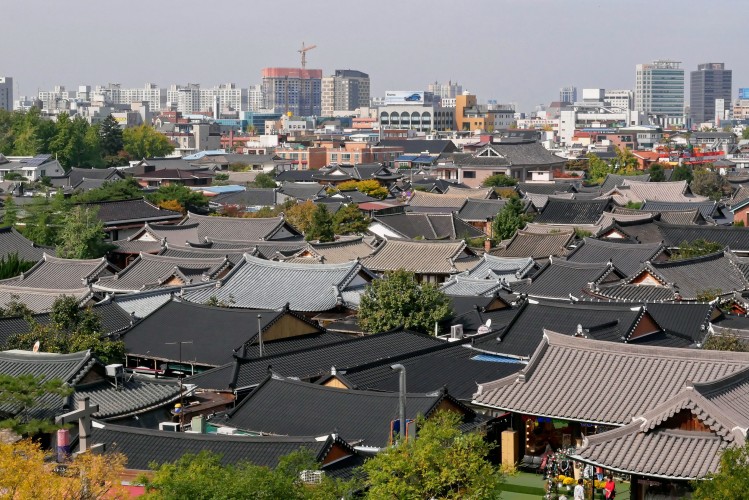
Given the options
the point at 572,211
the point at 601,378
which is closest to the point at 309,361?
the point at 601,378

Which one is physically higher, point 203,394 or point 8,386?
point 8,386

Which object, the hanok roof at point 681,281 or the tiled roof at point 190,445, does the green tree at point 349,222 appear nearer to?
the hanok roof at point 681,281

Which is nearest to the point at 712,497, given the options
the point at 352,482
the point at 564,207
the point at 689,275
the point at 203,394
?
the point at 352,482

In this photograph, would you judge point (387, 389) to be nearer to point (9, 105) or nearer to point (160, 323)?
point (160, 323)

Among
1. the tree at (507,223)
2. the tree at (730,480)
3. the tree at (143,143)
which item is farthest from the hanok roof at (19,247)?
the tree at (143,143)

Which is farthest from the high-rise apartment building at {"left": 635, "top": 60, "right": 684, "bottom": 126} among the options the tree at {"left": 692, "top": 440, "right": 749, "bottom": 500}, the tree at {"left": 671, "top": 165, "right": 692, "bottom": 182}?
the tree at {"left": 692, "top": 440, "right": 749, "bottom": 500}

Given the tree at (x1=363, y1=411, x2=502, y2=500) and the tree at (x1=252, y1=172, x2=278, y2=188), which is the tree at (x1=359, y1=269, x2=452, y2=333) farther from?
the tree at (x1=252, y1=172, x2=278, y2=188)
